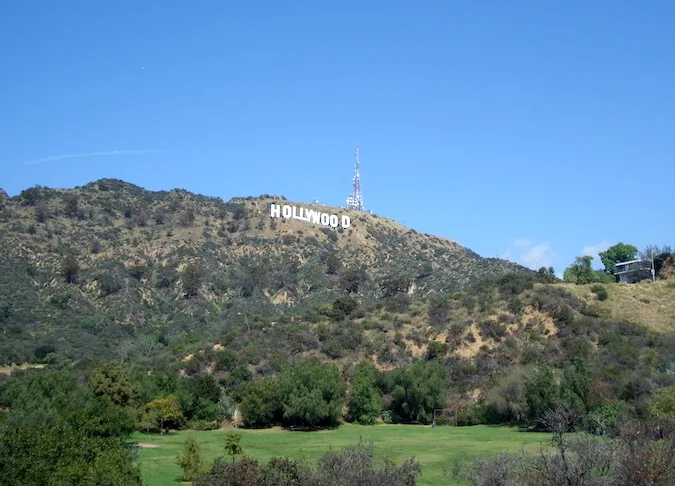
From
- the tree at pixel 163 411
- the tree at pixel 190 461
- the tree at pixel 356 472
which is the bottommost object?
the tree at pixel 190 461

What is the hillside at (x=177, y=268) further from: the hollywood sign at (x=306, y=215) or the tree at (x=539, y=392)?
the tree at (x=539, y=392)

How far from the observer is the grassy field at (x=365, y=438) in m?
35.5

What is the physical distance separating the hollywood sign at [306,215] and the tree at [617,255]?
122 ft

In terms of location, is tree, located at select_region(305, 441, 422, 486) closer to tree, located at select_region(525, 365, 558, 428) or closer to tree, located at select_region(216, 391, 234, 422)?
tree, located at select_region(525, 365, 558, 428)

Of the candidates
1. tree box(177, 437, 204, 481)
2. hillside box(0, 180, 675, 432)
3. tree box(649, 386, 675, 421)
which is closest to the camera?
tree box(177, 437, 204, 481)

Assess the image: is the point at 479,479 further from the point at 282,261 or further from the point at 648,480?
the point at 282,261

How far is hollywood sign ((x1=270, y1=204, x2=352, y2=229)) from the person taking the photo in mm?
118750

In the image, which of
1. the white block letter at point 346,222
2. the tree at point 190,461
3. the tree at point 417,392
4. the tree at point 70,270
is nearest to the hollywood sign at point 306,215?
the white block letter at point 346,222

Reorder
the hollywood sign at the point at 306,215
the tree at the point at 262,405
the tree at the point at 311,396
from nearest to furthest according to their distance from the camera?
the tree at the point at 311,396
the tree at the point at 262,405
the hollywood sign at the point at 306,215

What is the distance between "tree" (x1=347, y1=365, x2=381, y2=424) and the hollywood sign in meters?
62.7

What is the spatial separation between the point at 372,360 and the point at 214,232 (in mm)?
47857

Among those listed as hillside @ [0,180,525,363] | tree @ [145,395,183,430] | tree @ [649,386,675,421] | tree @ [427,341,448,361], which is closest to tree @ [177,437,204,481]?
tree @ [145,395,183,430]

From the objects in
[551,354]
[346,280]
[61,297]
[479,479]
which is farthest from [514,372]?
[61,297]

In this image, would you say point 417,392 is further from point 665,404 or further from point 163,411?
point 665,404
